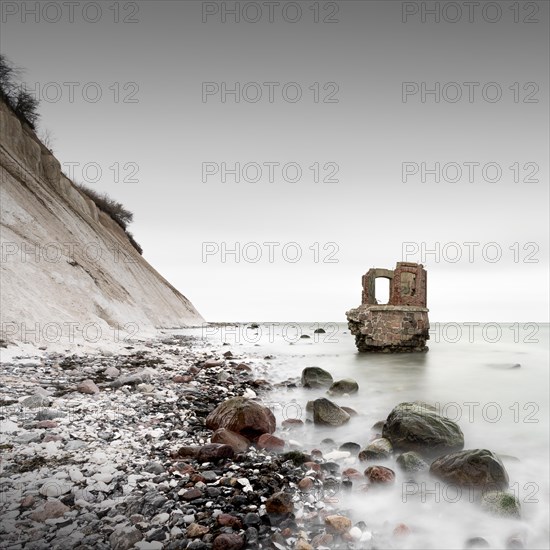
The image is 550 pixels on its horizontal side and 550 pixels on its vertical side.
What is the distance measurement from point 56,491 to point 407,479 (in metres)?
3.75

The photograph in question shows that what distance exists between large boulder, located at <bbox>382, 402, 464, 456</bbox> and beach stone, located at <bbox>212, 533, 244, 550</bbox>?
10.6 feet

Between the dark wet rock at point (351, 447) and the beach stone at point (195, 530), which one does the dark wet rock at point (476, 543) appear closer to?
the dark wet rock at point (351, 447)

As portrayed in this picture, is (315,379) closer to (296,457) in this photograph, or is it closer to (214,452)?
(296,457)

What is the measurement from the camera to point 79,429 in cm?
447

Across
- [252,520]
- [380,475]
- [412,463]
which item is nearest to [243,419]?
[380,475]

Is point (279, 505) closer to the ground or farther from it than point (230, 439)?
closer to the ground

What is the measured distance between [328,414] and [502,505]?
121 inches

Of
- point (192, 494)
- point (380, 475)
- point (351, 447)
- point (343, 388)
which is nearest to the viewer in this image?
point (192, 494)

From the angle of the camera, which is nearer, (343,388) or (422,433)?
(422,433)

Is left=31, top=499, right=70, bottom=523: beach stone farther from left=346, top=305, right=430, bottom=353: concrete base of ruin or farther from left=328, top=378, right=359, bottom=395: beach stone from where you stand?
left=346, top=305, right=430, bottom=353: concrete base of ruin

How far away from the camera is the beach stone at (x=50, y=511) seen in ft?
9.28

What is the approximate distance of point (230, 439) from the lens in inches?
183

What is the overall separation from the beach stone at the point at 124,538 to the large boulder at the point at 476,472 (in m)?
3.41

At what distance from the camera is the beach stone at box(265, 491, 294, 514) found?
3.34 meters
